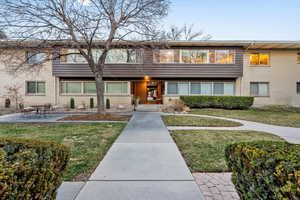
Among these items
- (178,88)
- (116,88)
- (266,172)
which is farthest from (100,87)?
(266,172)

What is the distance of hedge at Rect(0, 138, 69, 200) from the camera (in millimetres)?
1143

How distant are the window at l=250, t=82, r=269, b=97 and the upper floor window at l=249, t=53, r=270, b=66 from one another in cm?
199

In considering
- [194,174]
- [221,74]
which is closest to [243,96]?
[221,74]

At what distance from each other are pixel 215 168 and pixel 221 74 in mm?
13293

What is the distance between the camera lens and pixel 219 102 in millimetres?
14016

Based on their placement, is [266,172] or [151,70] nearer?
[266,172]

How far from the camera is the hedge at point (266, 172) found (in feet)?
3.92

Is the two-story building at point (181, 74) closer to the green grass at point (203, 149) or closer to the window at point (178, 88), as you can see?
the window at point (178, 88)

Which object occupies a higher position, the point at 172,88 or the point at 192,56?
the point at 192,56

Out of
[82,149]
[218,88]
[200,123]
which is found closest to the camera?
[82,149]

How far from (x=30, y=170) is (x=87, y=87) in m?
15.4

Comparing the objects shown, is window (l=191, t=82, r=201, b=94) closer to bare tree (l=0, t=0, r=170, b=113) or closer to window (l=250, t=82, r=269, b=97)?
window (l=250, t=82, r=269, b=97)

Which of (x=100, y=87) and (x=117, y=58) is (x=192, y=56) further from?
(x=100, y=87)

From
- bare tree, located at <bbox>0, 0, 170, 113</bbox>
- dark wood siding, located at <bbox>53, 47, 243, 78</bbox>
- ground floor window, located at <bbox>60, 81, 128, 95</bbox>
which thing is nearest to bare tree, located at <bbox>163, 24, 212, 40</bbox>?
dark wood siding, located at <bbox>53, 47, 243, 78</bbox>
